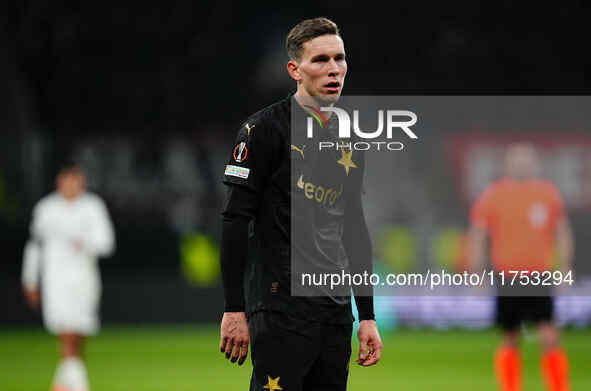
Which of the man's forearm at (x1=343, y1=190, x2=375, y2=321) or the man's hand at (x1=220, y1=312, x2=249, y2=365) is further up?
the man's forearm at (x1=343, y1=190, x2=375, y2=321)

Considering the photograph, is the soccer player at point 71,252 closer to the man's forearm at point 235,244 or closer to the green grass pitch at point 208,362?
the green grass pitch at point 208,362

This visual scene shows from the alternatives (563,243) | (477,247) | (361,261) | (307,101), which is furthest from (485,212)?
(307,101)

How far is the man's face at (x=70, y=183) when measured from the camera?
8984 millimetres

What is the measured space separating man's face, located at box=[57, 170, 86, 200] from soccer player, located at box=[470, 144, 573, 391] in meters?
3.49

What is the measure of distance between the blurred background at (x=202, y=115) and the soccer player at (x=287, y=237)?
941cm

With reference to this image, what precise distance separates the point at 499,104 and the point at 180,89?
222 inches

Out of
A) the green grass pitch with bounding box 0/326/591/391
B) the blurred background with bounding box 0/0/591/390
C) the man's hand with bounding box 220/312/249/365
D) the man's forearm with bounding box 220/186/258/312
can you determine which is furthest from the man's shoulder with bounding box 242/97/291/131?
the blurred background with bounding box 0/0/591/390

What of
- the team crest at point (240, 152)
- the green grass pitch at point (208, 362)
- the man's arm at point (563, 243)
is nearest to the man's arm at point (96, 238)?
the green grass pitch at point (208, 362)

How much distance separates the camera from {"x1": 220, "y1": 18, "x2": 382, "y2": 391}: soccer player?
3.90m

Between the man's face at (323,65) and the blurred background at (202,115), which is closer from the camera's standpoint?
the man's face at (323,65)

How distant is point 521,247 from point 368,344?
15.1ft

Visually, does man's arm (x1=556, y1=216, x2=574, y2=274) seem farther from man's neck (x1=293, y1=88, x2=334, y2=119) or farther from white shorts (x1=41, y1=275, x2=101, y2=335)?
man's neck (x1=293, y1=88, x2=334, y2=119)

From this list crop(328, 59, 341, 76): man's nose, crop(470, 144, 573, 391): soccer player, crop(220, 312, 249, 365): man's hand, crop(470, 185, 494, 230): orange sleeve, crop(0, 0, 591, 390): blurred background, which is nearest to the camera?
crop(220, 312, 249, 365): man's hand

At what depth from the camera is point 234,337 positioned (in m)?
3.86
